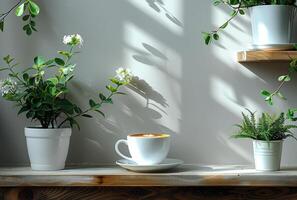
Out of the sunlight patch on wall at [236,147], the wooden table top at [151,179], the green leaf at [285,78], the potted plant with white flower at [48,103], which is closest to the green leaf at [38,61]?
the potted plant with white flower at [48,103]

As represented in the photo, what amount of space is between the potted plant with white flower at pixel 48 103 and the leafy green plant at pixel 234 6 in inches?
11.4

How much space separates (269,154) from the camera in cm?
148

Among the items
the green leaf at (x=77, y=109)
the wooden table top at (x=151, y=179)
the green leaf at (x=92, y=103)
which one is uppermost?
the green leaf at (x=92, y=103)

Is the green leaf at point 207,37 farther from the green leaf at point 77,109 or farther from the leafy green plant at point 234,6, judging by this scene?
the green leaf at point 77,109

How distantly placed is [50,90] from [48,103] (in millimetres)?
41

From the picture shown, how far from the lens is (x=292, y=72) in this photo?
159 centimetres

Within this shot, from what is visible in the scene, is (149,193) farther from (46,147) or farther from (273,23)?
(273,23)

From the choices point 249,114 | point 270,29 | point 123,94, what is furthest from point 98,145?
point 270,29

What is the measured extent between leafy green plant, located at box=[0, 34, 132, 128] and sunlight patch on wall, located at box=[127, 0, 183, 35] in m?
0.22


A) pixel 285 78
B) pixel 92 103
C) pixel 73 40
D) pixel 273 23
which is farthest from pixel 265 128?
pixel 73 40

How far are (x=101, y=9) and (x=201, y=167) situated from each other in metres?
0.62

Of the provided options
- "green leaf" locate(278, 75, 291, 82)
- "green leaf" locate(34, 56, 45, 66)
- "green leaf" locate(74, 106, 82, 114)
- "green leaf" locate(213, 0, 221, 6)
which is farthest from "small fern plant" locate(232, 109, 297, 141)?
"green leaf" locate(34, 56, 45, 66)

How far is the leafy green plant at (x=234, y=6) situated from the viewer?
151 centimetres

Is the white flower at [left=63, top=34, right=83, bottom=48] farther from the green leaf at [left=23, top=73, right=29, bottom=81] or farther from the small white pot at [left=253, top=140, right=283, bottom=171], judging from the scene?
the small white pot at [left=253, top=140, right=283, bottom=171]
